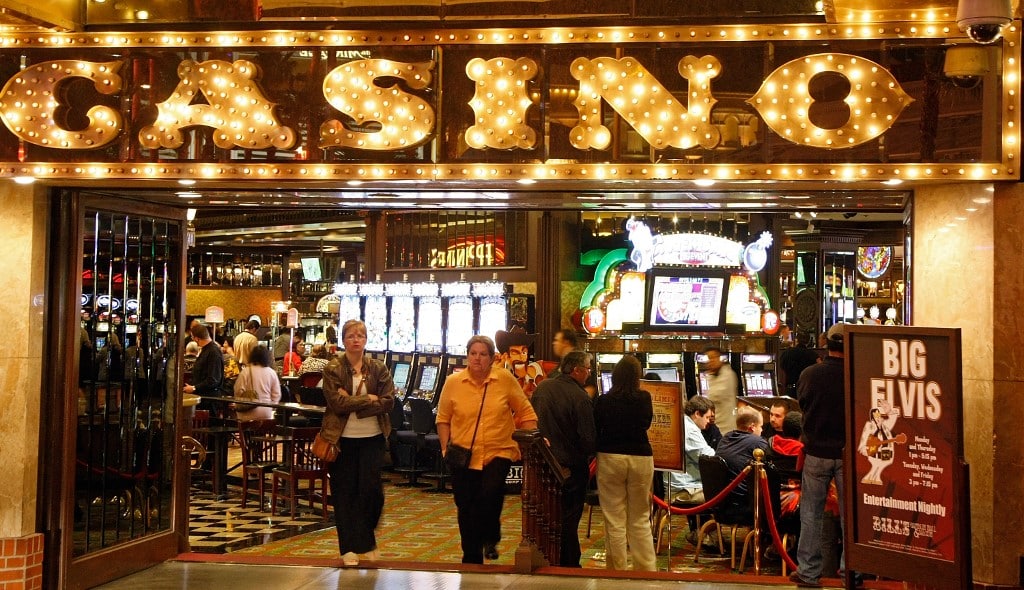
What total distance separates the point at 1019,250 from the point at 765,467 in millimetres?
2752

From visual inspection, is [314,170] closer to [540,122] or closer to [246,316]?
[540,122]

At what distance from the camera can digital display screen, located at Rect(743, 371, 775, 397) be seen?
14086mm

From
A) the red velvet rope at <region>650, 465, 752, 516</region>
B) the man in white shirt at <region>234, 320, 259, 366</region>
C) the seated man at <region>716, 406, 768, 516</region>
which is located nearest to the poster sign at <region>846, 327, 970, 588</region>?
the red velvet rope at <region>650, 465, 752, 516</region>

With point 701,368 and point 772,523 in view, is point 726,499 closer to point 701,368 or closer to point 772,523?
point 772,523

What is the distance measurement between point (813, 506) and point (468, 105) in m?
3.14

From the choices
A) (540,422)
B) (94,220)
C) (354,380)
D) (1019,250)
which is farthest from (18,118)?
(1019,250)

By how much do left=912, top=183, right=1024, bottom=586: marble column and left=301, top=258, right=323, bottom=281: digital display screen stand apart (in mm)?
22999

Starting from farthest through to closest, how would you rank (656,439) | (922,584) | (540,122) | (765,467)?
(656,439), (765,467), (540,122), (922,584)

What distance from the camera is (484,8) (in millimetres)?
6520

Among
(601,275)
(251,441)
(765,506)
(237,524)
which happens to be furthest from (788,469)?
(251,441)

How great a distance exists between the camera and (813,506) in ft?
22.3

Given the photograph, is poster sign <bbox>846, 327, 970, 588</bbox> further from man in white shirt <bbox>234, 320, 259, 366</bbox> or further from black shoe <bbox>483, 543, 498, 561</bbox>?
man in white shirt <bbox>234, 320, 259, 366</bbox>

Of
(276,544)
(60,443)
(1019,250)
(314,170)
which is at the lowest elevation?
(276,544)

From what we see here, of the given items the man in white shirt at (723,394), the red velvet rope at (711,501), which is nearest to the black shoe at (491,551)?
the red velvet rope at (711,501)
